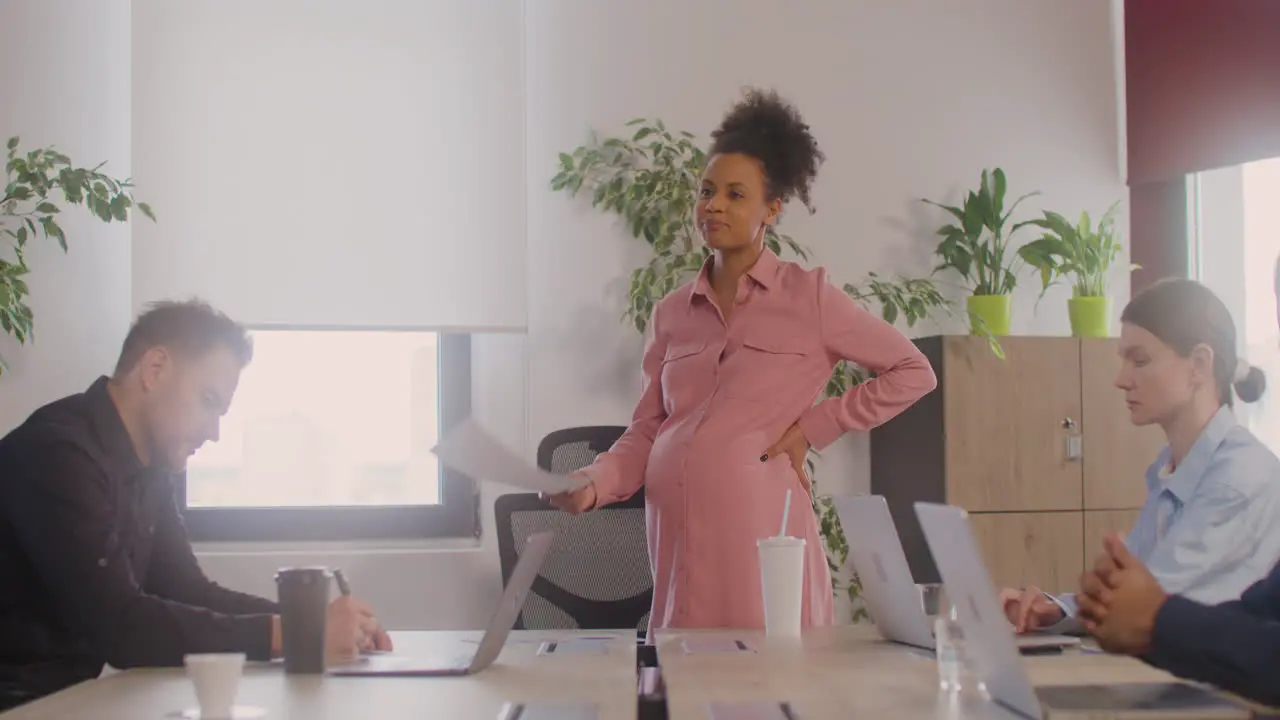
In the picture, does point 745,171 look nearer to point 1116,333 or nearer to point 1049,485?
point 1049,485

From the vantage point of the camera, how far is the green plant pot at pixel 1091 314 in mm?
4223

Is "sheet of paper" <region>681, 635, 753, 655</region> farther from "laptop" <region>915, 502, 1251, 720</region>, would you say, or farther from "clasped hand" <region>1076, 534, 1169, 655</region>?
"clasped hand" <region>1076, 534, 1169, 655</region>

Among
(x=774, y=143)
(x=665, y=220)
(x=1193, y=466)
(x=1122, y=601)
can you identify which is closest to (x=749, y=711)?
(x=1122, y=601)

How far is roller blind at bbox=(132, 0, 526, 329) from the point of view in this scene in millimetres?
3967

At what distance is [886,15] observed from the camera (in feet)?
14.7

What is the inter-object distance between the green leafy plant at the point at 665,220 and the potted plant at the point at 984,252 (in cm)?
13

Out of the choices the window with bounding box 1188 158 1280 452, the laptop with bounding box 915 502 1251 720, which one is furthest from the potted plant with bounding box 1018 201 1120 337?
the laptop with bounding box 915 502 1251 720

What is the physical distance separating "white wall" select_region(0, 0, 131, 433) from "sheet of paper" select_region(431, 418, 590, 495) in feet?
7.93

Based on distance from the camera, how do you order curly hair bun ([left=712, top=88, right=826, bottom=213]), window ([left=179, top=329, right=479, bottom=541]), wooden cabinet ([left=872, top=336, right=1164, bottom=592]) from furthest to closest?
window ([left=179, top=329, right=479, bottom=541]) < wooden cabinet ([left=872, top=336, right=1164, bottom=592]) < curly hair bun ([left=712, top=88, right=826, bottom=213])

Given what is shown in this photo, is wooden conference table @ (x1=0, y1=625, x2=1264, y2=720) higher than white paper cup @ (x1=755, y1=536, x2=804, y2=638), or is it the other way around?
white paper cup @ (x1=755, y1=536, x2=804, y2=638)

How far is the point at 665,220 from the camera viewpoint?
407 cm

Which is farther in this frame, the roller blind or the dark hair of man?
the roller blind

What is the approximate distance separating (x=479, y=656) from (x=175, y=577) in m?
0.81

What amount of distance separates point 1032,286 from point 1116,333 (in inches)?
12.8
